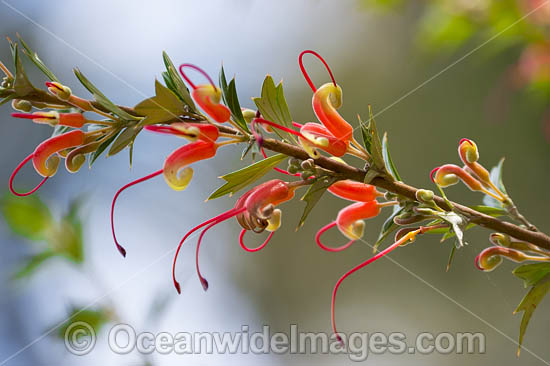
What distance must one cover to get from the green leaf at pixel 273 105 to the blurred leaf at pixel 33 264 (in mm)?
339

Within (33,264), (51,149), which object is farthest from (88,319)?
(51,149)

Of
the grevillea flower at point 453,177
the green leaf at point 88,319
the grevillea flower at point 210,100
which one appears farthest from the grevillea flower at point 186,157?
the green leaf at point 88,319

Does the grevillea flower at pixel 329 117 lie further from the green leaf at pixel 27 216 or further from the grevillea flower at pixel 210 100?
the green leaf at pixel 27 216

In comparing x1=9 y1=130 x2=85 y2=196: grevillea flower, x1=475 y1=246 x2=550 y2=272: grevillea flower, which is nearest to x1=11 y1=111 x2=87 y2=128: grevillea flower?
x1=9 y1=130 x2=85 y2=196: grevillea flower

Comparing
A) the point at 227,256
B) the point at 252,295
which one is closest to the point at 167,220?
the point at 227,256

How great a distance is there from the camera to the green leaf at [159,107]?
0.79 ft

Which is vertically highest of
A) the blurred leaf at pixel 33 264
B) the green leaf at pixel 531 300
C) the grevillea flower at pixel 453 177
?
the grevillea flower at pixel 453 177

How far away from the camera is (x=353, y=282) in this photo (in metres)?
1.68

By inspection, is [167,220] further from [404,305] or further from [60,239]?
[60,239]

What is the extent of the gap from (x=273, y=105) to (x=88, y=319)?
1.13 ft

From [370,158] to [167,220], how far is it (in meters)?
1.46

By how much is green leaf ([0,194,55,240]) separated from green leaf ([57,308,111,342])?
0.09m

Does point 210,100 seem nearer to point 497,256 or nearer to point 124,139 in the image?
point 124,139

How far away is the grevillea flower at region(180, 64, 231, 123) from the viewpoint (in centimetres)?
26
